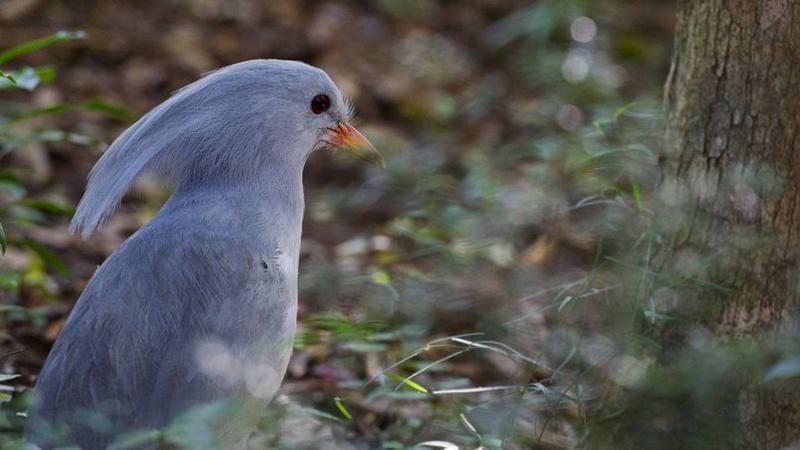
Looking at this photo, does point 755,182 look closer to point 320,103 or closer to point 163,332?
point 320,103

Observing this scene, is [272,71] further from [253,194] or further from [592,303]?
[592,303]

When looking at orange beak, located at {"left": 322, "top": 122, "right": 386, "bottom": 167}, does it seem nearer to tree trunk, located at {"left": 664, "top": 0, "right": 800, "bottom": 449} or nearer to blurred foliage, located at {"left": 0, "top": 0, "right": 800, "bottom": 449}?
blurred foliage, located at {"left": 0, "top": 0, "right": 800, "bottom": 449}

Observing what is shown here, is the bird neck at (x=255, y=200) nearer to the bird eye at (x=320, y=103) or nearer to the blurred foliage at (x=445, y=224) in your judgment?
the blurred foliage at (x=445, y=224)

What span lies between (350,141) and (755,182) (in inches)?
58.4

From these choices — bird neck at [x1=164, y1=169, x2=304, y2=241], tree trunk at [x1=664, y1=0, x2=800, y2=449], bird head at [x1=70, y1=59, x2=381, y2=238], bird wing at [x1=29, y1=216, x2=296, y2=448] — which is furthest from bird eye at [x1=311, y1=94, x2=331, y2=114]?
tree trunk at [x1=664, y1=0, x2=800, y2=449]

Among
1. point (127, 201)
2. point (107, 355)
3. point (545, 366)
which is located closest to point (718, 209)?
point (545, 366)

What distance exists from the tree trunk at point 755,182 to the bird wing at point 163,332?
4.23 feet

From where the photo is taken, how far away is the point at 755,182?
10.4 feet

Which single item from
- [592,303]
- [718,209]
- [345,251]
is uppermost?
[718,209]

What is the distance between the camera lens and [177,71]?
22.9ft

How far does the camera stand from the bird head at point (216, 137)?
11.4 feet

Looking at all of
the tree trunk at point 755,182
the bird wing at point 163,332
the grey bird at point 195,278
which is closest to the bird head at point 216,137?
the grey bird at point 195,278

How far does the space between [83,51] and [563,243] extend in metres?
3.33

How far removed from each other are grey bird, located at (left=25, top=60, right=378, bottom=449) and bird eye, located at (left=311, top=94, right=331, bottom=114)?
0.29 ft
